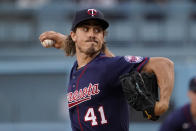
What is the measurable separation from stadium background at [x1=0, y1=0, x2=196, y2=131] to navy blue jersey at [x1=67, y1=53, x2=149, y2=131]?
4.92 m

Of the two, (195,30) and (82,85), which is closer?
(82,85)

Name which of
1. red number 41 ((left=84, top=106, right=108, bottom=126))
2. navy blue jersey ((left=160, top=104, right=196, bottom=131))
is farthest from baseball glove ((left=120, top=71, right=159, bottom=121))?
navy blue jersey ((left=160, top=104, right=196, bottom=131))

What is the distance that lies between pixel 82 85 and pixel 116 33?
20.3ft

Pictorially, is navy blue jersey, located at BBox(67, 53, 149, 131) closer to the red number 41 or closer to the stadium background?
the red number 41

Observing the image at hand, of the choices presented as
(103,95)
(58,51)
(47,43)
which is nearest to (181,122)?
(103,95)

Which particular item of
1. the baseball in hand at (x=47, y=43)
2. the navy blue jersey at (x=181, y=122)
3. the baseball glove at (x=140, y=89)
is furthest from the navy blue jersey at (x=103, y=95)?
the navy blue jersey at (x=181, y=122)

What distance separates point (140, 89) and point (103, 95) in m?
0.31

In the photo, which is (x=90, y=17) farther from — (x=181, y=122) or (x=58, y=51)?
(x=58, y=51)

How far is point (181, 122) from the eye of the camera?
357 centimetres

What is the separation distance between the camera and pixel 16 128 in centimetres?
797

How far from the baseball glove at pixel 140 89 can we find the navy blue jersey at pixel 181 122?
0.95 metres

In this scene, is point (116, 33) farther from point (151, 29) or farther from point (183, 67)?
point (183, 67)

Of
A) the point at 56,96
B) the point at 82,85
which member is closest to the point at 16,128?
the point at 56,96

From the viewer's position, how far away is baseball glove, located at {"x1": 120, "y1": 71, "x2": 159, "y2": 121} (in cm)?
259
